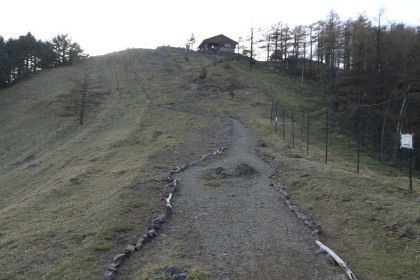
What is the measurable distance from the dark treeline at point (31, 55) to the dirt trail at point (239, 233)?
77.6 m

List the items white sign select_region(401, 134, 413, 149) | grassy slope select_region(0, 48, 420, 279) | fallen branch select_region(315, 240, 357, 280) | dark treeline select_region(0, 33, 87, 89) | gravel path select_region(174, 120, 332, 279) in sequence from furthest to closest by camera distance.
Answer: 1. dark treeline select_region(0, 33, 87, 89)
2. white sign select_region(401, 134, 413, 149)
3. grassy slope select_region(0, 48, 420, 279)
4. gravel path select_region(174, 120, 332, 279)
5. fallen branch select_region(315, 240, 357, 280)

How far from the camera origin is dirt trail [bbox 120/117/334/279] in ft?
37.1

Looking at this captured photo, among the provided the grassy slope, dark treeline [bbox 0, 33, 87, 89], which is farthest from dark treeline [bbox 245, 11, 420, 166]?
dark treeline [bbox 0, 33, 87, 89]

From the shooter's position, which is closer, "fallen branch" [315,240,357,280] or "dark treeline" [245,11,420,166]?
"fallen branch" [315,240,357,280]

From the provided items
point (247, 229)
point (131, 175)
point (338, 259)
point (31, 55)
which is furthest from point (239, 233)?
point (31, 55)

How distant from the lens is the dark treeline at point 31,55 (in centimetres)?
8644

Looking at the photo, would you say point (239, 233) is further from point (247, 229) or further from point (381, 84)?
point (381, 84)

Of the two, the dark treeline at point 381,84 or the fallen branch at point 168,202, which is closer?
the fallen branch at point 168,202

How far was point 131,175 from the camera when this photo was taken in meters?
23.7

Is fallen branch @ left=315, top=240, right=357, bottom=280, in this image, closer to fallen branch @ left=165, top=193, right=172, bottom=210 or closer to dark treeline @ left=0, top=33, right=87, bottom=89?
fallen branch @ left=165, top=193, right=172, bottom=210

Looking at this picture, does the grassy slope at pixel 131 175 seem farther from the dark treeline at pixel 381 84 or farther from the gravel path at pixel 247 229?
the dark treeline at pixel 381 84

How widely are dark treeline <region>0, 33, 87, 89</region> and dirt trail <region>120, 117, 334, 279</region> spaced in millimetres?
77637

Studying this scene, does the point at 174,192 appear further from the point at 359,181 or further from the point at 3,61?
the point at 3,61

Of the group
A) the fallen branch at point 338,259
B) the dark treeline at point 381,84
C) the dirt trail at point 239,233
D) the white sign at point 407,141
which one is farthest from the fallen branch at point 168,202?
the dark treeline at point 381,84
